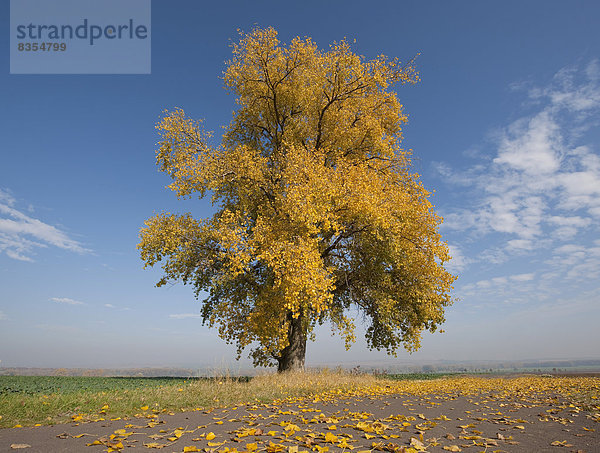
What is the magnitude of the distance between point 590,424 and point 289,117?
15378 mm

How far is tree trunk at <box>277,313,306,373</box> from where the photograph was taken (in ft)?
51.7

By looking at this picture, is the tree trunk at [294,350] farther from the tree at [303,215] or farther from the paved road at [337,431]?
the paved road at [337,431]

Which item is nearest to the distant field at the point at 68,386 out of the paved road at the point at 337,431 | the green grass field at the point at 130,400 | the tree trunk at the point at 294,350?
the green grass field at the point at 130,400

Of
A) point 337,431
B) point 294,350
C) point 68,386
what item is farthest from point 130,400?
point 294,350

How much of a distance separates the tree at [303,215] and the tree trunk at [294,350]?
6cm

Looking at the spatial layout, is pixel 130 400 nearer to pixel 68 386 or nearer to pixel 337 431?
pixel 337 431

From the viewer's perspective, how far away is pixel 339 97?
17078mm

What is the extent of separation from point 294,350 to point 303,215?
22.1 feet

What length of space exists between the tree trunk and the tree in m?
0.06

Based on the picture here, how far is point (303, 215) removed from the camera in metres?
12.6

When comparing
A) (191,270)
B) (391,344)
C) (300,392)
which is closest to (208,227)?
(191,270)

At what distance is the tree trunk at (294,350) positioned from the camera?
620 inches

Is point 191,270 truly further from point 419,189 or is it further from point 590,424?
point 590,424

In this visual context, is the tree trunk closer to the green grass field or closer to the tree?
the tree
